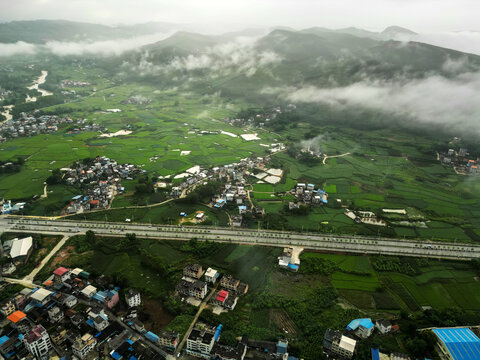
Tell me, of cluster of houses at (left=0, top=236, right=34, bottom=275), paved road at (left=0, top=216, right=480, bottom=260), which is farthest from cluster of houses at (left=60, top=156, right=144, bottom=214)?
cluster of houses at (left=0, top=236, right=34, bottom=275)

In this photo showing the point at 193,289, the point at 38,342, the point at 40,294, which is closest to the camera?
the point at 38,342

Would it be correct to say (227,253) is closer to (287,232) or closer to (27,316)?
(287,232)

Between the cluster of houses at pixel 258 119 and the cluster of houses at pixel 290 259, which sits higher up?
the cluster of houses at pixel 290 259

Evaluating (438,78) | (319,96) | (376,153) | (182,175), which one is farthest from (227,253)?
(438,78)

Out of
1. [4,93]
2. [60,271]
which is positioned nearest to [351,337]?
[60,271]

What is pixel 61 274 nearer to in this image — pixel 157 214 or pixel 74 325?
pixel 74 325

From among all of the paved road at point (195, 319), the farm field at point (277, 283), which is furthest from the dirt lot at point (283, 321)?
the paved road at point (195, 319)

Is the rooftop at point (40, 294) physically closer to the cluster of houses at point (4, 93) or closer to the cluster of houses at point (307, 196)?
the cluster of houses at point (307, 196)
